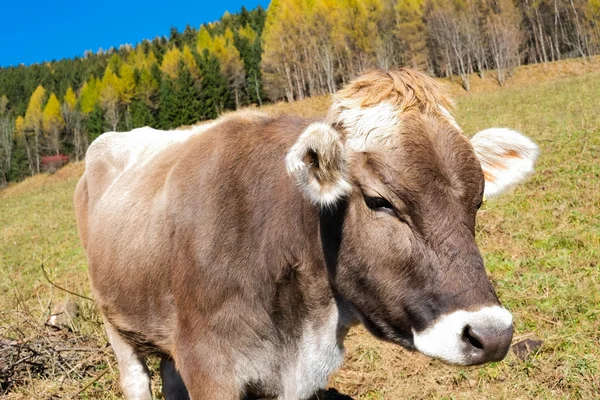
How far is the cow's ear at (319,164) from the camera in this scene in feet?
7.20

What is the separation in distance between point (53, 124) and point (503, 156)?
87.5m

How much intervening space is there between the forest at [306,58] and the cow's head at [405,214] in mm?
46421

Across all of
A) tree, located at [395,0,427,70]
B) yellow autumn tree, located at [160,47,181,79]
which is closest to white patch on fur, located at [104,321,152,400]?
tree, located at [395,0,427,70]

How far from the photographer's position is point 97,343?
19.4 feet

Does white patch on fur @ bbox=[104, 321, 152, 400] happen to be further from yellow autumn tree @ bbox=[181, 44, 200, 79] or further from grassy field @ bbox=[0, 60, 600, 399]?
yellow autumn tree @ bbox=[181, 44, 200, 79]

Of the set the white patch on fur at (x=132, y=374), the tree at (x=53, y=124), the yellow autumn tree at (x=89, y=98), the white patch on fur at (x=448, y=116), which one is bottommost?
the white patch on fur at (x=132, y=374)

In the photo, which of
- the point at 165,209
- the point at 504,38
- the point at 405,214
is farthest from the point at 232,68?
the point at 405,214

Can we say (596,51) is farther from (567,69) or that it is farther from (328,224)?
(328,224)

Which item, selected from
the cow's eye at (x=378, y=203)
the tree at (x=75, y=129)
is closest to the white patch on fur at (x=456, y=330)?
the cow's eye at (x=378, y=203)

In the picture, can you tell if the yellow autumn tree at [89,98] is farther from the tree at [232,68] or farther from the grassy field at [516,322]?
the grassy field at [516,322]

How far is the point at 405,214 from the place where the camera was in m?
2.20

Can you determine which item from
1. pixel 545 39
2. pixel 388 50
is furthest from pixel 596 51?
pixel 388 50

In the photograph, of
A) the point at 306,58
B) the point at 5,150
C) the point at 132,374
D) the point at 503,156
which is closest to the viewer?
the point at 503,156

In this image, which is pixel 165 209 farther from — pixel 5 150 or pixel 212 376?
pixel 5 150
